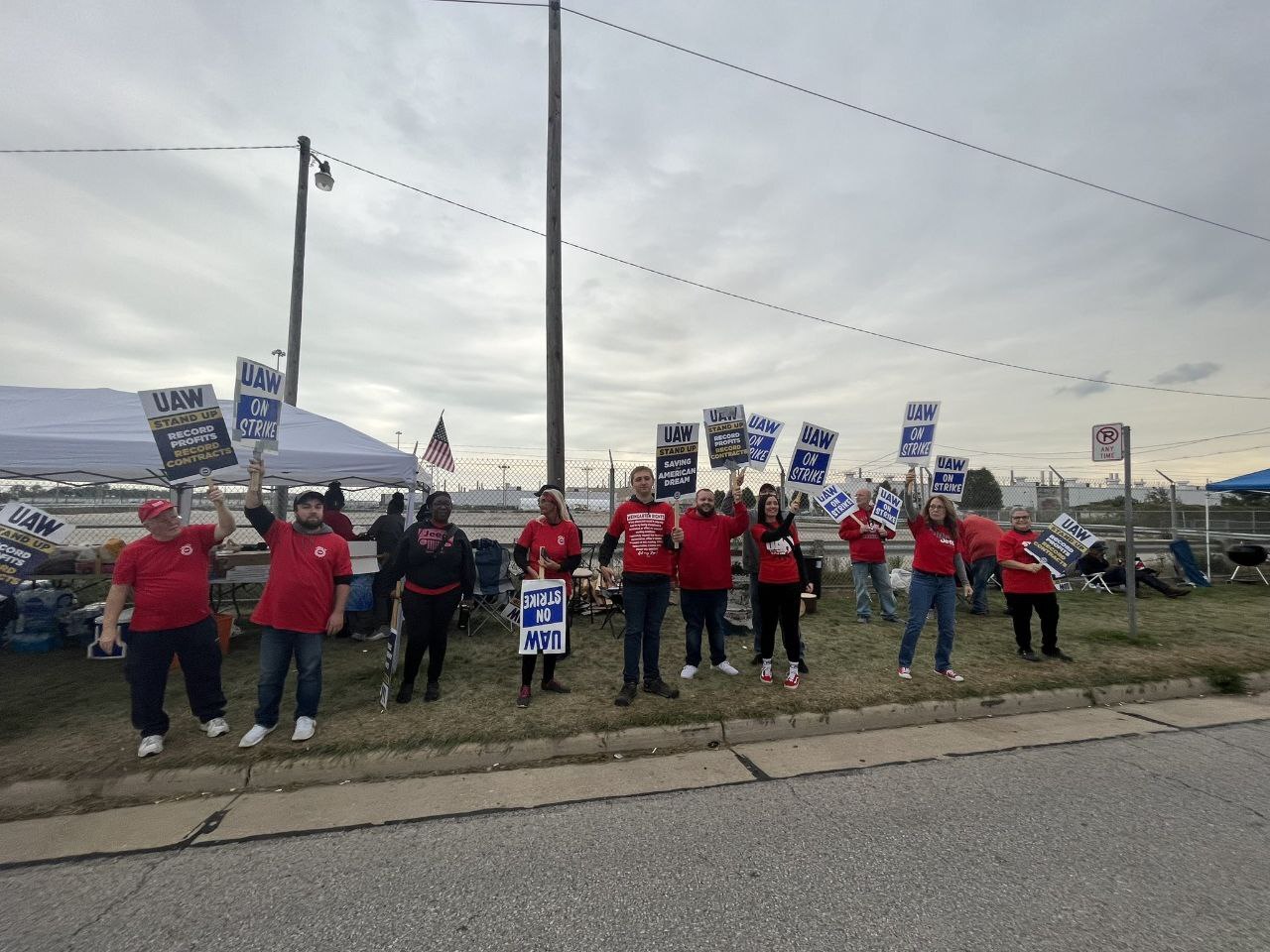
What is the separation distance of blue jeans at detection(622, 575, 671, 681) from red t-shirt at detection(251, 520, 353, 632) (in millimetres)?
2345

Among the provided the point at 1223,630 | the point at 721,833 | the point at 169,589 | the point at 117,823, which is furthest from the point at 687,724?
the point at 1223,630

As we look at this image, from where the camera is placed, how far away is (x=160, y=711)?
4.11 metres

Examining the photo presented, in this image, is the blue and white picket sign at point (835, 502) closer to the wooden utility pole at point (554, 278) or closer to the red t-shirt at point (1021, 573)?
the red t-shirt at point (1021, 573)

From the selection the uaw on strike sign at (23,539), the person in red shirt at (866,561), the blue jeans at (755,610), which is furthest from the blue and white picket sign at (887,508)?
the uaw on strike sign at (23,539)

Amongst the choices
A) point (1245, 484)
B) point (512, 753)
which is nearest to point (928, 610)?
point (512, 753)

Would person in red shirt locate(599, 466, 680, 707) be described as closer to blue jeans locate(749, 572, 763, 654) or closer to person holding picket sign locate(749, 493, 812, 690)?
person holding picket sign locate(749, 493, 812, 690)

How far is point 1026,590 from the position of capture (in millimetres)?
6164

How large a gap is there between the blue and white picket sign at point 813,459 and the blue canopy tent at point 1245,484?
469 inches

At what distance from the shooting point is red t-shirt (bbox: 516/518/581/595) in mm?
5109

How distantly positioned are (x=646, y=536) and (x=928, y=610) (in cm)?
287

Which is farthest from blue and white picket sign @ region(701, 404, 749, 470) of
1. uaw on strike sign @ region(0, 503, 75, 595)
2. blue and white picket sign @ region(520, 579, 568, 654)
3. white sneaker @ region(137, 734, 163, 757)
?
uaw on strike sign @ region(0, 503, 75, 595)

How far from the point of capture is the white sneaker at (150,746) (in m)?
3.90

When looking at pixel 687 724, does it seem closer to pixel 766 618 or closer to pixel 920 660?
pixel 766 618

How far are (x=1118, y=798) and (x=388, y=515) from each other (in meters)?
7.54
